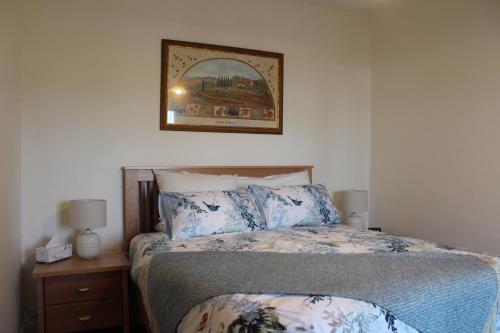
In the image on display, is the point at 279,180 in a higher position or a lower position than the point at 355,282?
higher

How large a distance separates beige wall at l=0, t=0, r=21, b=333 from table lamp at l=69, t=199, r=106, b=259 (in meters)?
0.34

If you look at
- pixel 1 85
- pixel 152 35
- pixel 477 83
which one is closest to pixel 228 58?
pixel 152 35

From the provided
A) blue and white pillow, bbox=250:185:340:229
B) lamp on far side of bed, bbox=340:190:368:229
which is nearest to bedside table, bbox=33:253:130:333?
blue and white pillow, bbox=250:185:340:229

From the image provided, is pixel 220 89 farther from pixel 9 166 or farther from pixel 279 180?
pixel 9 166

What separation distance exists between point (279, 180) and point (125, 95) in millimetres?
1312

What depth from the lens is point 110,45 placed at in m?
2.66

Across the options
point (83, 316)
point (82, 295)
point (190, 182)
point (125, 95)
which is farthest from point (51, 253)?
point (125, 95)

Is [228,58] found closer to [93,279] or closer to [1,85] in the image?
[1,85]

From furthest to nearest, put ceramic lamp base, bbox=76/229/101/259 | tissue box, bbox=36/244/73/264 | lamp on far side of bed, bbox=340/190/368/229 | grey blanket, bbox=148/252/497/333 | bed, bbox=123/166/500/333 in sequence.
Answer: lamp on far side of bed, bbox=340/190/368/229 → ceramic lamp base, bbox=76/229/101/259 → tissue box, bbox=36/244/73/264 → grey blanket, bbox=148/252/497/333 → bed, bbox=123/166/500/333

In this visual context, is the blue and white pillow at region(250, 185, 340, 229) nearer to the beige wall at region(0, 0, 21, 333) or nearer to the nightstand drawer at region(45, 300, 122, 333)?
the nightstand drawer at region(45, 300, 122, 333)

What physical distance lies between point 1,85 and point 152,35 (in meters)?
1.14

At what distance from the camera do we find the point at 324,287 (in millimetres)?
1264

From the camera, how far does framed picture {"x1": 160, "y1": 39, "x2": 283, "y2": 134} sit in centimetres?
282

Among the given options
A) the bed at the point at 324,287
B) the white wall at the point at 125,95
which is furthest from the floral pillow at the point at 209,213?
the white wall at the point at 125,95
